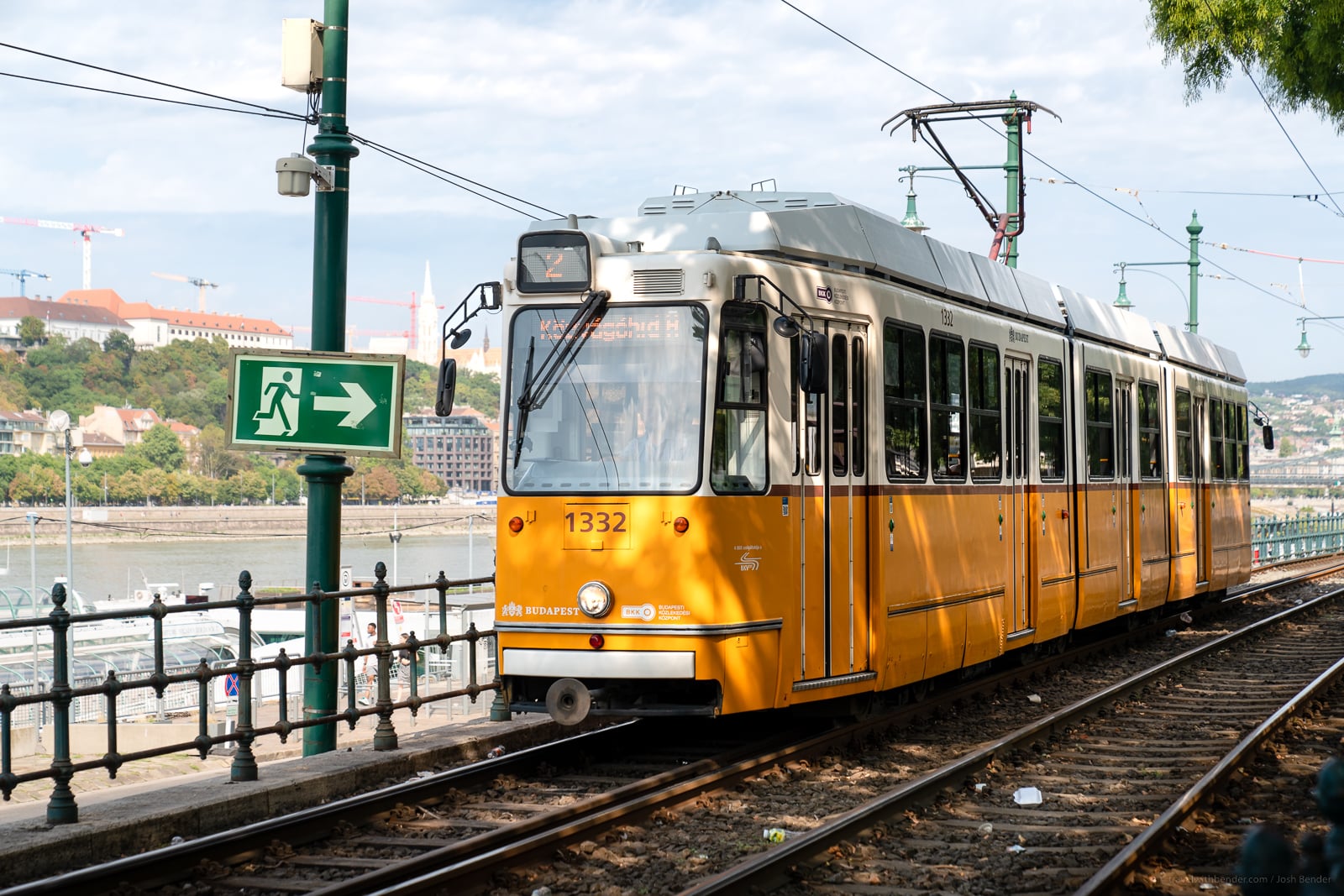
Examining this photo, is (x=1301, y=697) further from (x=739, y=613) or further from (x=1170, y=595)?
(x=1170, y=595)

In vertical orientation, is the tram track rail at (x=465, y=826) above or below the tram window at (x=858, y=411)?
below

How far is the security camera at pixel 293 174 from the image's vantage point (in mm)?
9039

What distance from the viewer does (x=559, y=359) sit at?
28.2 ft

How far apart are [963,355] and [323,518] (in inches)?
189

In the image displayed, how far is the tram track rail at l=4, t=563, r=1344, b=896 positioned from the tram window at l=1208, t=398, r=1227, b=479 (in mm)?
10042

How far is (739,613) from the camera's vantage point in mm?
8367

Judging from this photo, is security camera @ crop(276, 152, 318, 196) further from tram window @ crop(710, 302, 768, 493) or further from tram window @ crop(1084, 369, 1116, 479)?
tram window @ crop(1084, 369, 1116, 479)

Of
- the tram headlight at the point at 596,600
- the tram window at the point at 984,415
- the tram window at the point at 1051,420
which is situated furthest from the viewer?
the tram window at the point at 1051,420

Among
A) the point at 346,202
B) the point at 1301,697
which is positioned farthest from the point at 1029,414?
the point at 346,202


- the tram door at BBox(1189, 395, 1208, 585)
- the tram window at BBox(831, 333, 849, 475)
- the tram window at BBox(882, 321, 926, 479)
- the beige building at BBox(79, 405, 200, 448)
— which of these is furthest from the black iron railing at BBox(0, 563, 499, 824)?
the beige building at BBox(79, 405, 200, 448)

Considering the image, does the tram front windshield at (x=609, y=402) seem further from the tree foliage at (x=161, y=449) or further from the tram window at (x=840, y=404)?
the tree foliage at (x=161, y=449)

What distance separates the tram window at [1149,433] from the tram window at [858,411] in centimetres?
715

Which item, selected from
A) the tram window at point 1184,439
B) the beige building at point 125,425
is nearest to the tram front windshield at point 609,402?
the tram window at point 1184,439

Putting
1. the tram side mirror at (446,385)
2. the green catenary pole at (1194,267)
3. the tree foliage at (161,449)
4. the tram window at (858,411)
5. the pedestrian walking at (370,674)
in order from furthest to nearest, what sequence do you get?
1. the tree foliage at (161,449)
2. the green catenary pole at (1194,267)
3. the pedestrian walking at (370,674)
4. the tram window at (858,411)
5. the tram side mirror at (446,385)
